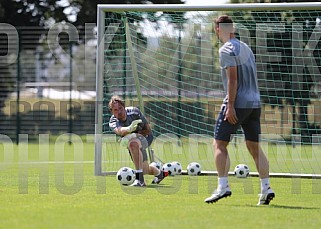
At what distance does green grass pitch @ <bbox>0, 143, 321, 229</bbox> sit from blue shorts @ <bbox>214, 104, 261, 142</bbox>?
2.44 ft

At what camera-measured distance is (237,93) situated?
9617 millimetres

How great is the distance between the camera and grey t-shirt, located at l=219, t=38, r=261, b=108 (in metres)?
9.53

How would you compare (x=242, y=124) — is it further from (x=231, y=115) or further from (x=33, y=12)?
(x=33, y=12)

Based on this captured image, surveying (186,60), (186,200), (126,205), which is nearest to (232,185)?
(186,200)

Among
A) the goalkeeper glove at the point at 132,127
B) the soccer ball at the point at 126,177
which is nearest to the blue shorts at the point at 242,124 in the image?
the goalkeeper glove at the point at 132,127

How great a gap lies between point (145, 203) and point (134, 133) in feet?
7.74

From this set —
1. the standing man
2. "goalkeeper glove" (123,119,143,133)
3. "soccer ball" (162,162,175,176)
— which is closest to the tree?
"soccer ball" (162,162,175,176)

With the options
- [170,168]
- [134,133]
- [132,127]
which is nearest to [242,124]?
[132,127]

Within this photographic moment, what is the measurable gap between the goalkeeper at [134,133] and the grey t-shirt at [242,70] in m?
2.47

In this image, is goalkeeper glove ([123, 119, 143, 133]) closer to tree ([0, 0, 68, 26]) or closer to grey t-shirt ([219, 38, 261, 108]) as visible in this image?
grey t-shirt ([219, 38, 261, 108])

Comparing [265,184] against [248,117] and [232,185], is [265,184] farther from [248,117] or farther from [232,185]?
[232,185]

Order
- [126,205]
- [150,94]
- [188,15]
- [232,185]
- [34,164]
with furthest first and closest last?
1. [150,94]
2. [34,164]
3. [188,15]
4. [232,185]
5. [126,205]

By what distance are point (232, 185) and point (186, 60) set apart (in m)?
8.44

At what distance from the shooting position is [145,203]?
31.8 feet
